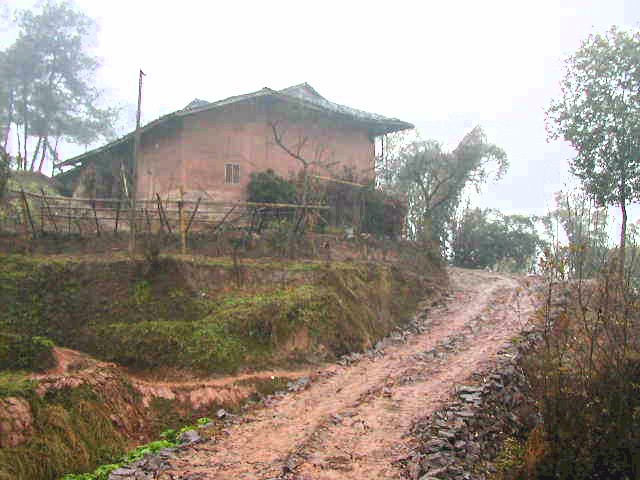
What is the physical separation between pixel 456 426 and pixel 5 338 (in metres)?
8.08

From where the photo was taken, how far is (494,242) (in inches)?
1253

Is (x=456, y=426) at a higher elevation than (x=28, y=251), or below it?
below

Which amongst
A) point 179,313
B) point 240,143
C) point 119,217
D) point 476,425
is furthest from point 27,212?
point 476,425

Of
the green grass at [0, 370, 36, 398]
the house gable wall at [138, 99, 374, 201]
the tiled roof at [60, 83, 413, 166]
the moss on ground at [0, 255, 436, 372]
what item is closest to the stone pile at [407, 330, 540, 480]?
the moss on ground at [0, 255, 436, 372]

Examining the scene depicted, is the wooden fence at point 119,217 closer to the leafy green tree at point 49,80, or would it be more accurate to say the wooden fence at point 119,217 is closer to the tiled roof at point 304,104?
the tiled roof at point 304,104

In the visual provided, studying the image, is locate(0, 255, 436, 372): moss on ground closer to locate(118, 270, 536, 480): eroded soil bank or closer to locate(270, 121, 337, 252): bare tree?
locate(118, 270, 536, 480): eroded soil bank

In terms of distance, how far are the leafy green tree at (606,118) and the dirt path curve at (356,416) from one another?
7.99 meters

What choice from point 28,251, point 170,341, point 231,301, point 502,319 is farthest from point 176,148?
point 502,319

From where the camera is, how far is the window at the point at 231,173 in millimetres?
21634

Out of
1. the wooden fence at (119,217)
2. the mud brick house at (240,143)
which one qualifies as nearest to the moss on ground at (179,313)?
the wooden fence at (119,217)

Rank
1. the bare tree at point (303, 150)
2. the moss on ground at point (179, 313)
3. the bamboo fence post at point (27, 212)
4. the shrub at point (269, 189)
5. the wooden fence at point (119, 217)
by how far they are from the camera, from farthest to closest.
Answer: the bare tree at point (303, 150) → the shrub at point (269, 189) → the wooden fence at point (119, 217) → the bamboo fence post at point (27, 212) → the moss on ground at point (179, 313)

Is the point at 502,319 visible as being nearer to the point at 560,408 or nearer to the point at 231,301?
the point at 231,301

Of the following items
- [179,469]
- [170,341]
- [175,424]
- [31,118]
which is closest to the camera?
[179,469]

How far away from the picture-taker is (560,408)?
25.4 feet
